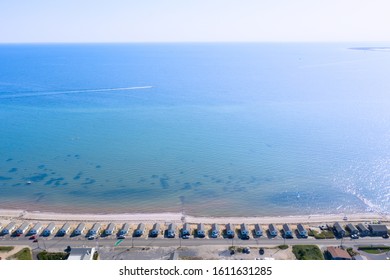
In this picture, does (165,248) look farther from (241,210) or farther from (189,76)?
(189,76)

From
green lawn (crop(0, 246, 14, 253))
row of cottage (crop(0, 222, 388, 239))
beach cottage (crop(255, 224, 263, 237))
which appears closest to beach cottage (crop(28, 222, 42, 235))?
row of cottage (crop(0, 222, 388, 239))

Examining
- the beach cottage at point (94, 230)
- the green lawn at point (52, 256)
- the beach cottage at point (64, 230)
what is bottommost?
the beach cottage at point (64, 230)

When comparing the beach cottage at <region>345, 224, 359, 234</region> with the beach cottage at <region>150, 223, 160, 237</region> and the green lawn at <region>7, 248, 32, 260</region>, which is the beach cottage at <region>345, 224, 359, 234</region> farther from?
the green lawn at <region>7, 248, 32, 260</region>

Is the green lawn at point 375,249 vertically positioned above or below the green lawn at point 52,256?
below

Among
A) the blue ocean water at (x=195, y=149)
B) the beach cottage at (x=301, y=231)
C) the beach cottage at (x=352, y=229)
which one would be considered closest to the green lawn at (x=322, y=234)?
the beach cottage at (x=301, y=231)

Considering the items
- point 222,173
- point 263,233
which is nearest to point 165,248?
point 263,233

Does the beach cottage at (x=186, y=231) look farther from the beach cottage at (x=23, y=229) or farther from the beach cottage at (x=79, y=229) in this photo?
the beach cottage at (x=23, y=229)
